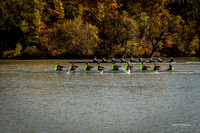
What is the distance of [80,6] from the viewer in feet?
290

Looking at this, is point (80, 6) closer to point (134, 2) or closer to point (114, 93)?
point (134, 2)

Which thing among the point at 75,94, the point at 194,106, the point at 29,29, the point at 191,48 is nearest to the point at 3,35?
the point at 29,29

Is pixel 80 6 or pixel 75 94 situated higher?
pixel 80 6

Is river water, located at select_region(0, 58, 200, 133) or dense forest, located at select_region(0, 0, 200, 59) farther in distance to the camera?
dense forest, located at select_region(0, 0, 200, 59)

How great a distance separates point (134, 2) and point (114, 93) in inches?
2932

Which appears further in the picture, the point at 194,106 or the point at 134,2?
the point at 134,2

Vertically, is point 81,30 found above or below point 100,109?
above

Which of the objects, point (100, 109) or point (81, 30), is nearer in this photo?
point (100, 109)

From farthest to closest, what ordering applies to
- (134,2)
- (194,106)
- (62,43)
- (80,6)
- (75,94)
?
(134,2)
(80,6)
(62,43)
(75,94)
(194,106)

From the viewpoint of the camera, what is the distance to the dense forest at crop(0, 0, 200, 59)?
81500 millimetres

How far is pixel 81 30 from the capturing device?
81.6 m

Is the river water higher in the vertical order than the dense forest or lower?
lower

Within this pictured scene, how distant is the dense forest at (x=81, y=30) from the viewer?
81.5 metres

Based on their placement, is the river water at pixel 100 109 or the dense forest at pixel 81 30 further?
the dense forest at pixel 81 30
